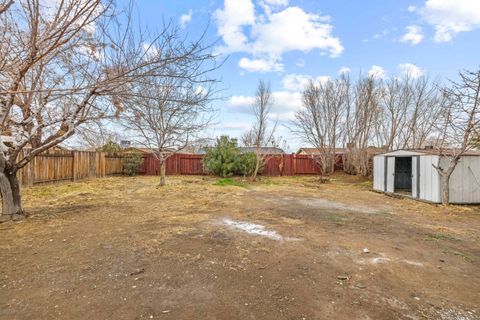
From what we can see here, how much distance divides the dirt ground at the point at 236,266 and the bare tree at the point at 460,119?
76.0 inches

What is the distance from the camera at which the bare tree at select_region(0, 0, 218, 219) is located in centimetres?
266

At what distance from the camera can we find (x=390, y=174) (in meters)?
10.1

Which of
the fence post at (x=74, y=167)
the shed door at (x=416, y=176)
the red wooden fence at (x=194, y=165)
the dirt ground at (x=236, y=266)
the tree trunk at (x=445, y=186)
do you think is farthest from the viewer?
the red wooden fence at (x=194, y=165)

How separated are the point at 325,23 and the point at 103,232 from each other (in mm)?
8373

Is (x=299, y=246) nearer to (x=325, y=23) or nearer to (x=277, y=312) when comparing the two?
(x=277, y=312)

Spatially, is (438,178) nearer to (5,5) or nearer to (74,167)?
(5,5)

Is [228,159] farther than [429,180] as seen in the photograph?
Yes

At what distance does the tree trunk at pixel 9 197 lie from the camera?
195 inches

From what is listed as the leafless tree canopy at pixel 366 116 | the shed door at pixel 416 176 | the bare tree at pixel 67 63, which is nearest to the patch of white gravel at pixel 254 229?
the bare tree at pixel 67 63

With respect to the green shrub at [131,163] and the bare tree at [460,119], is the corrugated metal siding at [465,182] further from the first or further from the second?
the green shrub at [131,163]

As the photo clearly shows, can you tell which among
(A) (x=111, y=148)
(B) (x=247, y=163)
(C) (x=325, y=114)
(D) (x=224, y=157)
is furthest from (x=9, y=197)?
(C) (x=325, y=114)

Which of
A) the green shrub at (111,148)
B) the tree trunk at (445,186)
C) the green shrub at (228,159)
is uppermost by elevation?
the green shrub at (111,148)

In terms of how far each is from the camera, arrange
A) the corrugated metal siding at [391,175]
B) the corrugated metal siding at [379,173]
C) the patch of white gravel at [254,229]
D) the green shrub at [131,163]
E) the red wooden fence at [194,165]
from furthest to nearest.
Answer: the red wooden fence at [194,165], the green shrub at [131,163], the corrugated metal siding at [379,173], the corrugated metal siding at [391,175], the patch of white gravel at [254,229]

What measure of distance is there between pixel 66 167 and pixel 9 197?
702 cm
